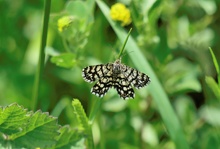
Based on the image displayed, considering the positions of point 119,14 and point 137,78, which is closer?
point 137,78

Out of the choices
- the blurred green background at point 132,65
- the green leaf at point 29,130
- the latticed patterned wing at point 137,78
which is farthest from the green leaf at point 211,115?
the green leaf at point 29,130

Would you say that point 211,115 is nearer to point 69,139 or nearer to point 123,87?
point 123,87

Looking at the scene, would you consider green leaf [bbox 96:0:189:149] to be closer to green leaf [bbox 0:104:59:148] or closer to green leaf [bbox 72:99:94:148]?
green leaf [bbox 72:99:94:148]

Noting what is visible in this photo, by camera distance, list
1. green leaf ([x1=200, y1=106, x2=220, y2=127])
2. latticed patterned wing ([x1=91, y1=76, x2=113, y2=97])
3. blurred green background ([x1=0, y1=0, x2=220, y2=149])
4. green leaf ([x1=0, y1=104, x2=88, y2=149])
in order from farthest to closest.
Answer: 1. green leaf ([x1=200, y1=106, x2=220, y2=127])
2. blurred green background ([x1=0, y1=0, x2=220, y2=149])
3. latticed patterned wing ([x1=91, y1=76, x2=113, y2=97])
4. green leaf ([x1=0, y1=104, x2=88, y2=149])

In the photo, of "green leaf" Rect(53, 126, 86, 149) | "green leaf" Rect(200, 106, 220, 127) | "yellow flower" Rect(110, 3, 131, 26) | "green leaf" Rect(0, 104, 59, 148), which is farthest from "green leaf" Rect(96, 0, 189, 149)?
"green leaf" Rect(200, 106, 220, 127)

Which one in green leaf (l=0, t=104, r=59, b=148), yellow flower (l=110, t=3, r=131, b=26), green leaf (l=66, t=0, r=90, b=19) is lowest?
green leaf (l=0, t=104, r=59, b=148)

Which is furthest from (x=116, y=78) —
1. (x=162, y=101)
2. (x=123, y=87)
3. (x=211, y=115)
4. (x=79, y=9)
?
(x=211, y=115)

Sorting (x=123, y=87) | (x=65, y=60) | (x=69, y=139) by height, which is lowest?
(x=69, y=139)

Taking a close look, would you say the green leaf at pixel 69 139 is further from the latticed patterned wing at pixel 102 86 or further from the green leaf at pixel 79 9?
the green leaf at pixel 79 9
